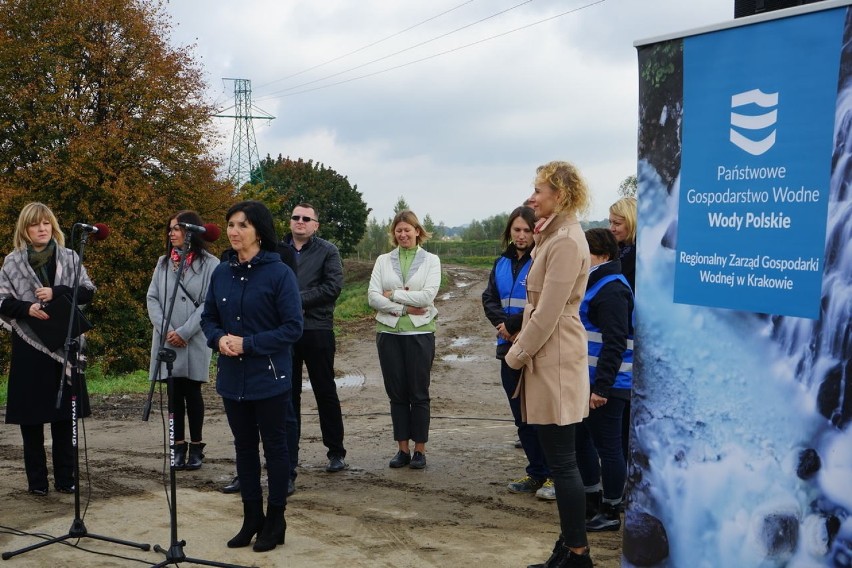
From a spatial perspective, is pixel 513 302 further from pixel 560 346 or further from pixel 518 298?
pixel 560 346

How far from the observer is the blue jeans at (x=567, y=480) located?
4.18 m

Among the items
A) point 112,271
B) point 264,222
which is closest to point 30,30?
point 112,271

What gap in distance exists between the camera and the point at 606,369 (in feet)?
16.3

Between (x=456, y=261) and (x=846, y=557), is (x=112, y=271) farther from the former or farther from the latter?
(x=456, y=261)

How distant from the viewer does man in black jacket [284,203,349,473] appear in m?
6.38

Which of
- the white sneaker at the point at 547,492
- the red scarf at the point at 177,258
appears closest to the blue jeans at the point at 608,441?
the white sneaker at the point at 547,492

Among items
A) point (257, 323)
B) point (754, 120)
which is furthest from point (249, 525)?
point (754, 120)

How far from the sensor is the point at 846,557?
2.93 m

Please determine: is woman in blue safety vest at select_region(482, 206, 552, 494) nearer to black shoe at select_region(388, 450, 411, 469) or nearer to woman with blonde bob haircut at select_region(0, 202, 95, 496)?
black shoe at select_region(388, 450, 411, 469)

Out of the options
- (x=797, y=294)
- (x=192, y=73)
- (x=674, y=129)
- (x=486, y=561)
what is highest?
(x=192, y=73)

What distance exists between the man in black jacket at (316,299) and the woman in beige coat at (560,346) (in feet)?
8.16

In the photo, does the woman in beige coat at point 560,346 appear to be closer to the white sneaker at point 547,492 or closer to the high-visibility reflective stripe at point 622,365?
the high-visibility reflective stripe at point 622,365

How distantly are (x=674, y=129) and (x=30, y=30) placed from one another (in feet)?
70.6

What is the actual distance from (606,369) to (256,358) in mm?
2126
